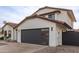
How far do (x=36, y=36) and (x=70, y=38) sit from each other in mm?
954

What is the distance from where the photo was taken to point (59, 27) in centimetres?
403

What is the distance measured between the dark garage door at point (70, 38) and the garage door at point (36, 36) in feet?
1.67

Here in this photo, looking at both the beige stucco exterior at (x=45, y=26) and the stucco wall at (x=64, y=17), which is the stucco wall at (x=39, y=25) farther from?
the stucco wall at (x=64, y=17)

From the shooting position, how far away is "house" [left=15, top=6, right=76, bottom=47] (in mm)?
3949

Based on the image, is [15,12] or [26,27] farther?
[26,27]

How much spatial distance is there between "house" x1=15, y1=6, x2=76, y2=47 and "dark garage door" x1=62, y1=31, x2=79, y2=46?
5.6 inches

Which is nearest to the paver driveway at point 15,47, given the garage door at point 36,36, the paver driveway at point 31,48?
the paver driveway at point 31,48

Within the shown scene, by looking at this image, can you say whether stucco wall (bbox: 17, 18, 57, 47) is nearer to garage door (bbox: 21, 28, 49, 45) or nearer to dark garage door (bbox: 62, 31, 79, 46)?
garage door (bbox: 21, 28, 49, 45)

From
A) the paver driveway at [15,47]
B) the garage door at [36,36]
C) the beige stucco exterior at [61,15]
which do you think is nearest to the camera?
the paver driveway at [15,47]

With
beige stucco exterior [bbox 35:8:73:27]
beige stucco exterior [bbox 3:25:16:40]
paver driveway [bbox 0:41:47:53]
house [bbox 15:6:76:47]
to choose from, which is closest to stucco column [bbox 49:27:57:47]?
house [bbox 15:6:76:47]

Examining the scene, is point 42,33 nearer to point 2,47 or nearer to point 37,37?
point 37,37

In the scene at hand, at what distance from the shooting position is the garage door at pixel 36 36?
13.3 ft
